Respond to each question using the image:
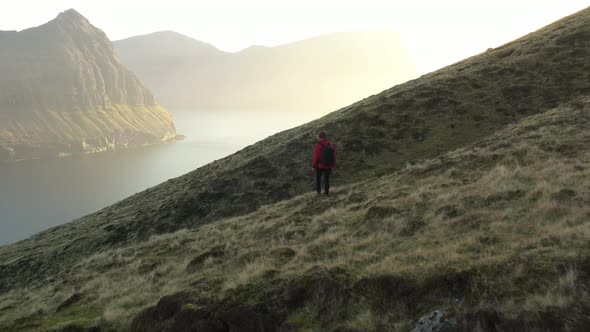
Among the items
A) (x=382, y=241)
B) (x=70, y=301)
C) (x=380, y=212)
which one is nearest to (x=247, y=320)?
(x=382, y=241)

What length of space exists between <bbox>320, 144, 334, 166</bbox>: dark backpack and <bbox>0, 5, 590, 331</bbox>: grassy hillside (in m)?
2.02

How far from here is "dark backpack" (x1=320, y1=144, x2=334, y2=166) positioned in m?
20.9

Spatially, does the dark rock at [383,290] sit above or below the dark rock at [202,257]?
above

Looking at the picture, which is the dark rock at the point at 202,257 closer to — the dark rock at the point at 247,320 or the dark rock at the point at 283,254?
the dark rock at the point at 283,254

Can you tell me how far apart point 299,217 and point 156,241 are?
968cm

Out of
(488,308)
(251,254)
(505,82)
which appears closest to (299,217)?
(251,254)

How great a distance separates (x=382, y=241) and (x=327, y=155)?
9.10m

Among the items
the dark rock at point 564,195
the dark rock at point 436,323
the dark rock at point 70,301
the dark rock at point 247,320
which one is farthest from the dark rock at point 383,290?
the dark rock at point 70,301

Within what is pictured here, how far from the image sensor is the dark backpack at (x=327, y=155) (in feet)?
68.5

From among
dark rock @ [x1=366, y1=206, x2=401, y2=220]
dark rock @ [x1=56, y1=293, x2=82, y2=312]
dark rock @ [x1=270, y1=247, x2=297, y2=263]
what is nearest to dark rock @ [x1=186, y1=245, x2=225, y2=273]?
dark rock @ [x1=270, y1=247, x2=297, y2=263]

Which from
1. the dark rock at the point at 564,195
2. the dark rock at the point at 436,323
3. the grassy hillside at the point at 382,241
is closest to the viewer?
the dark rock at the point at 436,323

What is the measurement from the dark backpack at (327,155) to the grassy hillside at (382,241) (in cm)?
202

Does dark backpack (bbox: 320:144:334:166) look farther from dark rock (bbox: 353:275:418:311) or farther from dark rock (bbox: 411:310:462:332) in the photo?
dark rock (bbox: 411:310:462:332)

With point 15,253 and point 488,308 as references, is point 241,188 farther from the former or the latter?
point 488,308
